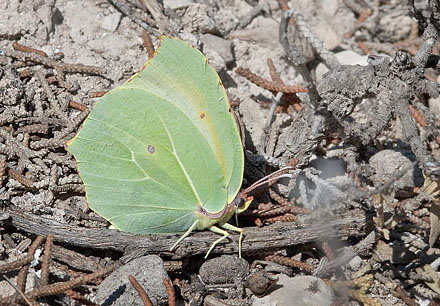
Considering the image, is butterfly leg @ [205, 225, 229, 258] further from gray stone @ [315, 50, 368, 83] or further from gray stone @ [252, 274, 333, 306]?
gray stone @ [315, 50, 368, 83]

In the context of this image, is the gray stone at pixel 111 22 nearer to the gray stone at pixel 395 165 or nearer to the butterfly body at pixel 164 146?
the butterfly body at pixel 164 146

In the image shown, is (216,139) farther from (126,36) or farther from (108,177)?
(126,36)

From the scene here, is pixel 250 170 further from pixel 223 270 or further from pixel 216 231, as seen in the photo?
pixel 223 270

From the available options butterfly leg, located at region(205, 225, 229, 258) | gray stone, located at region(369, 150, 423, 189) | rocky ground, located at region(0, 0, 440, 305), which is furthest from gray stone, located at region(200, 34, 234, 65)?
butterfly leg, located at region(205, 225, 229, 258)

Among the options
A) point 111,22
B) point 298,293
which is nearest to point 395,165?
point 298,293

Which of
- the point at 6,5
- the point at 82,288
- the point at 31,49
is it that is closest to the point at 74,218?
the point at 82,288
